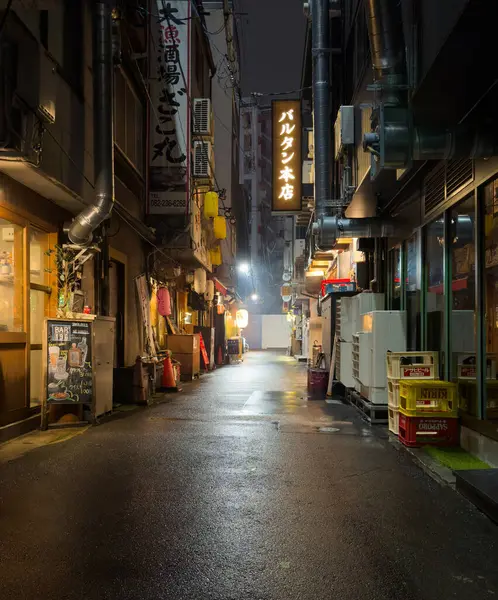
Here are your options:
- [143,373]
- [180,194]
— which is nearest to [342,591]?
[143,373]

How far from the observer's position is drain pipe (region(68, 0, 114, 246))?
978 centimetres

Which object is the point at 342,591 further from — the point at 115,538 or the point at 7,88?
the point at 7,88

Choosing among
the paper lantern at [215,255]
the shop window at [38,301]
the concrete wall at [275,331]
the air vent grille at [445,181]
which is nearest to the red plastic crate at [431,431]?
the air vent grille at [445,181]

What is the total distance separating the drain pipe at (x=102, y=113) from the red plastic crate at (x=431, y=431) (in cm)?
655

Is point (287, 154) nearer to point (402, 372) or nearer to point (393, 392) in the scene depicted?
point (402, 372)

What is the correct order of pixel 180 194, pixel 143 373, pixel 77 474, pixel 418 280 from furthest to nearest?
pixel 180 194 → pixel 143 373 → pixel 418 280 → pixel 77 474

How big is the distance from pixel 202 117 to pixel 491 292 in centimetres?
1236

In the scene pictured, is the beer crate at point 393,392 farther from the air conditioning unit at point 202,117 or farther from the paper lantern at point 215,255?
the paper lantern at point 215,255

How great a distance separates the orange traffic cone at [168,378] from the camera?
48.5 feet

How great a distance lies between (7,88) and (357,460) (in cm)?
690

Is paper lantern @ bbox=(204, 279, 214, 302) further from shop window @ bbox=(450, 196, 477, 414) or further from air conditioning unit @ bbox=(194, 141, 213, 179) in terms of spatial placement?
shop window @ bbox=(450, 196, 477, 414)

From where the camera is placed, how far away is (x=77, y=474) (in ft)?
20.1

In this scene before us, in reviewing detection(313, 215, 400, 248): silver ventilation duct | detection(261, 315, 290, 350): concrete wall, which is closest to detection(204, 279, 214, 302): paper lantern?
detection(313, 215, 400, 248): silver ventilation duct

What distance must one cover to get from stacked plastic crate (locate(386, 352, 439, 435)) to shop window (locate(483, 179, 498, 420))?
3.45 ft
